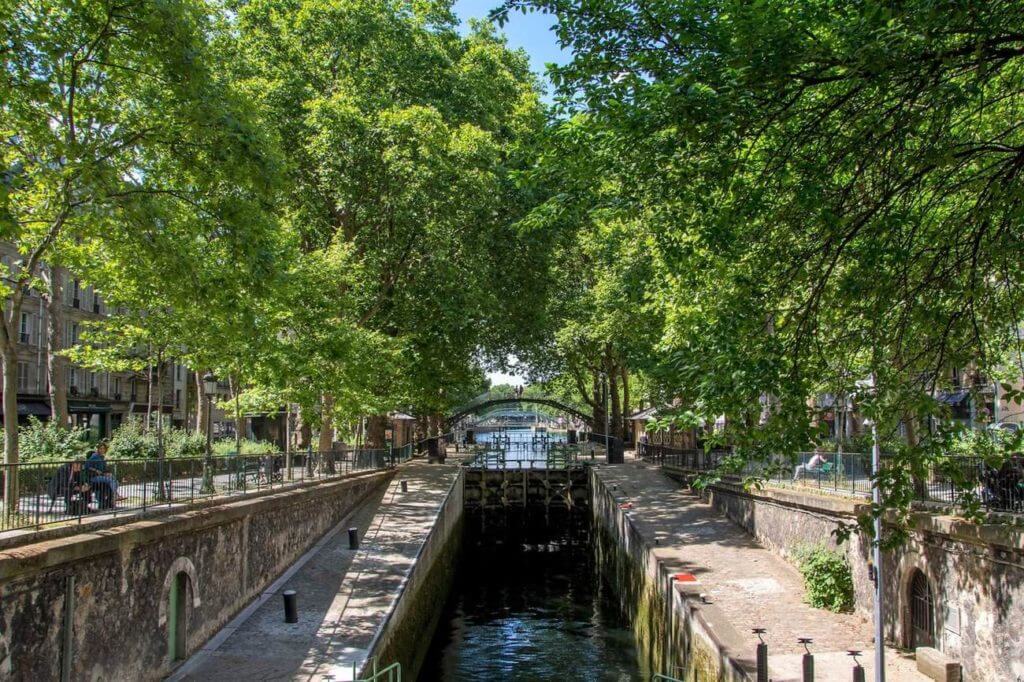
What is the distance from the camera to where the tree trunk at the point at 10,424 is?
998cm

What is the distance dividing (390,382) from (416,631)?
1542 centimetres

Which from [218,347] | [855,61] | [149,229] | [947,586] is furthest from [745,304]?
[218,347]

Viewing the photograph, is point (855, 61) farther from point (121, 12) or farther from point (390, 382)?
point (390, 382)

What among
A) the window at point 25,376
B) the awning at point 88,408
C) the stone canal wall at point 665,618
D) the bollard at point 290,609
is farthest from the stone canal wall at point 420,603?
the awning at point 88,408

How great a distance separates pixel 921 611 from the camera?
498 inches

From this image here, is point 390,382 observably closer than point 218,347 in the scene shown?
No

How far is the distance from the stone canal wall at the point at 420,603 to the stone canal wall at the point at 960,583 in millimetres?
8292

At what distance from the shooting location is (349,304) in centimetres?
2644

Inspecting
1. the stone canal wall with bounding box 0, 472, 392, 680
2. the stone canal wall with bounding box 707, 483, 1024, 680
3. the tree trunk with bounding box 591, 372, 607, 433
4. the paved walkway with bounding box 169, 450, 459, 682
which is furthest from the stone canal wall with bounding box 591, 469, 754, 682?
the tree trunk with bounding box 591, 372, 607, 433

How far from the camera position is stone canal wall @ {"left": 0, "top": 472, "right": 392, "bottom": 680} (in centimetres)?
888

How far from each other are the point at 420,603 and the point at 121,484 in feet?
29.0

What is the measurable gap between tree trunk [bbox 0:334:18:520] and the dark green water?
978cm

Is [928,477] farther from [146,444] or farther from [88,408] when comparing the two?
[88,408]

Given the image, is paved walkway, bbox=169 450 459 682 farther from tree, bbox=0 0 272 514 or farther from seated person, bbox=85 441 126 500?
tree, bbox=0 0 272 514
